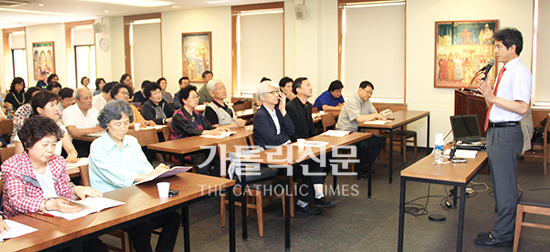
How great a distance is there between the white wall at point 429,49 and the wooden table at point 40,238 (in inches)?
271

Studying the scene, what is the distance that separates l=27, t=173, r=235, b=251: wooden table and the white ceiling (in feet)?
22.7

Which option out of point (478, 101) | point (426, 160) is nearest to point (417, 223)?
point (426, 160)

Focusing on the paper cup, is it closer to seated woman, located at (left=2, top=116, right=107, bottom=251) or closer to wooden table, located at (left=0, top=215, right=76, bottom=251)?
seated woman, located at (left=2, top=116, right=107, bottom=251)

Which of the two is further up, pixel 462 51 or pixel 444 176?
pixel 462 51

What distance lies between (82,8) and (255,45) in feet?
13.8

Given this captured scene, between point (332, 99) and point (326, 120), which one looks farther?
point (332, 99)

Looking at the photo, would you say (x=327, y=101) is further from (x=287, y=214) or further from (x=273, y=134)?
(x=287, y=214)

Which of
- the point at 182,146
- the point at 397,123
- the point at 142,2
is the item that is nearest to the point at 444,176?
the point at 182,146

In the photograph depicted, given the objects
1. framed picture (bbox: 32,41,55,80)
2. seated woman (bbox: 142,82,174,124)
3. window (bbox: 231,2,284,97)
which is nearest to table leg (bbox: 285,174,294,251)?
seated woman (bbox: 142,82,174,124)

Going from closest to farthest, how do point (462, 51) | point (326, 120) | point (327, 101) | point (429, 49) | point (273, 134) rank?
point (273, 134)
point (326, 120)
point (462, 51)
point (327, 101)
point (429, 49)

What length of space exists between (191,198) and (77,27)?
12.3 metres

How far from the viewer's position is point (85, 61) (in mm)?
13375

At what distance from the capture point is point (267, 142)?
177 inches

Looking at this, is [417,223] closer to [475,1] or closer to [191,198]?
[191,198]
